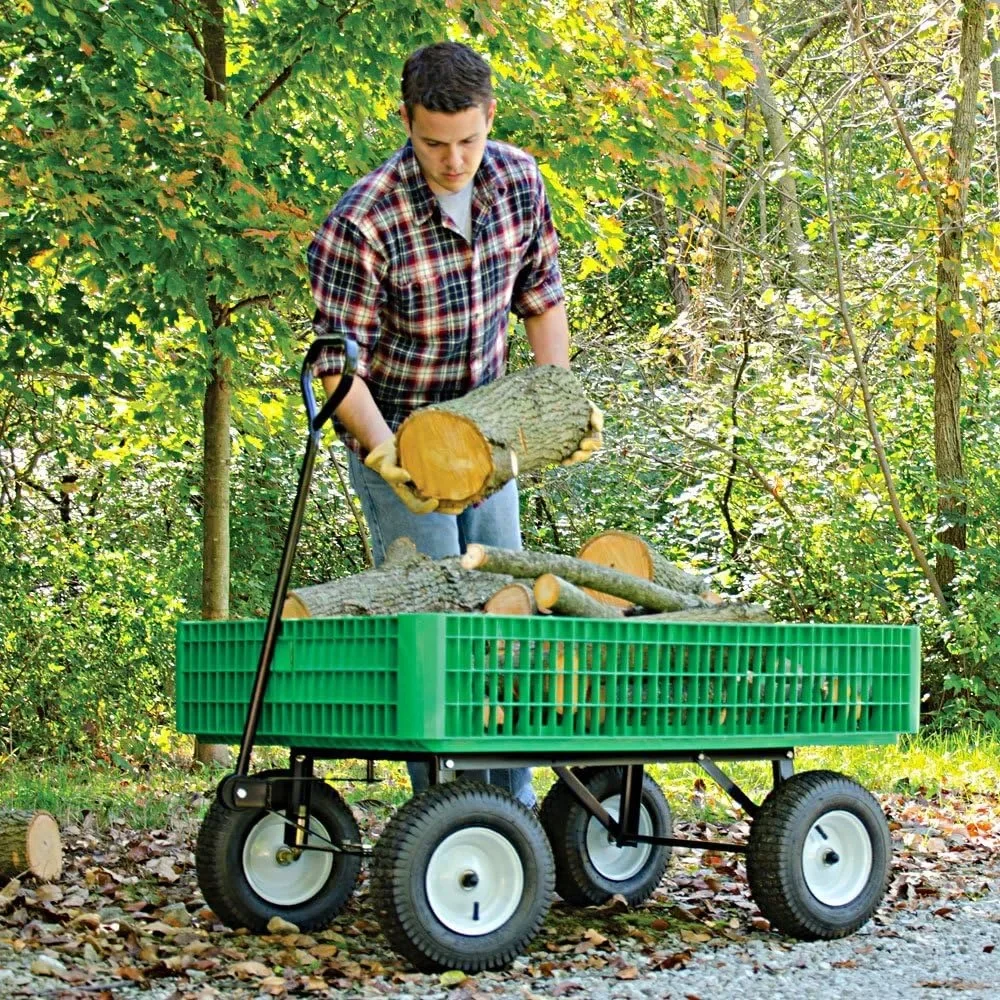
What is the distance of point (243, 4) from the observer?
7234 millimetres

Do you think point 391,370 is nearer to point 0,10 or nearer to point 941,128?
point 0,10

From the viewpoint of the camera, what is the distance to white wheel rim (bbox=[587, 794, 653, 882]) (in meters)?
4.37

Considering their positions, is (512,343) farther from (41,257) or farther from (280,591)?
(280,591)

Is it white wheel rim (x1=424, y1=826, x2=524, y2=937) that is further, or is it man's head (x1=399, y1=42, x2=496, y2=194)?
man's head (x1=399, y1=42, x2=496, y2=194)

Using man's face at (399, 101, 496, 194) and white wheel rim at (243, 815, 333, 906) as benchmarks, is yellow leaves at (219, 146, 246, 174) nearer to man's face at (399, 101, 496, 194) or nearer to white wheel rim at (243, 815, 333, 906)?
man's face at (399, 101, 496, 194)

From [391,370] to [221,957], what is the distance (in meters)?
1.56

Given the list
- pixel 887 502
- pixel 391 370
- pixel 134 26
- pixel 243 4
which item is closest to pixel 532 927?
pixel 391 370

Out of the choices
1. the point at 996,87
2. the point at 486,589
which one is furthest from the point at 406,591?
the point at 996,87

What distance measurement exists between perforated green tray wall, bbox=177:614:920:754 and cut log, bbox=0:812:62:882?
72 cm

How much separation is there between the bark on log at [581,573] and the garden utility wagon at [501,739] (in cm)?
37

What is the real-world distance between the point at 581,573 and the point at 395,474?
53 centimetres

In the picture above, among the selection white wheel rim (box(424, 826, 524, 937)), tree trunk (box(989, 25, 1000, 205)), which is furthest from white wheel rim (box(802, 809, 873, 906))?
Result: tree trunk (box(989, 25, 1000, 205))

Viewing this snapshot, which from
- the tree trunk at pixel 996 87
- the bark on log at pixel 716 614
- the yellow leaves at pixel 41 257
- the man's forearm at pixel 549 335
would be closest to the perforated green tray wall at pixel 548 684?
the bark on log at pixel 716 614

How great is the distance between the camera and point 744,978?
3529mm
